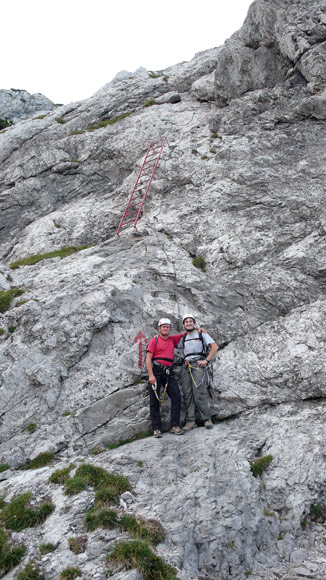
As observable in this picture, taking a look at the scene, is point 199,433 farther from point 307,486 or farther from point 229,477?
point 307,486

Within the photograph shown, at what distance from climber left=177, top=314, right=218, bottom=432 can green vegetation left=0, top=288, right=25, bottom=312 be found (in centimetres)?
666

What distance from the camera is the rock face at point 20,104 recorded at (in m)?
50.8

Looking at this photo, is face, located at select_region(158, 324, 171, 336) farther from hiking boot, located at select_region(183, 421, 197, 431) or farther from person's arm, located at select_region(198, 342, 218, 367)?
hiking boot, located at select_region(183, 421, 197, 431)

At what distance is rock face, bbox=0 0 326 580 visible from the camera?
876 cm

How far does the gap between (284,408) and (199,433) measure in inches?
99.2

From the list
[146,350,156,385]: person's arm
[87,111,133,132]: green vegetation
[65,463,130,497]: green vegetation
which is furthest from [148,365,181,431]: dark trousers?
[87,111,133,132]: green vegetation

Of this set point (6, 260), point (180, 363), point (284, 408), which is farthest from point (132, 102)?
point (284, 408)

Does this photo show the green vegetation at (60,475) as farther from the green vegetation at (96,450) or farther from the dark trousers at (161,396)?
the dark trousers at (161,396)

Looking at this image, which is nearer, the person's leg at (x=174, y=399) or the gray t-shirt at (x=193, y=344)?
the person's leg at (x=174, y=399)

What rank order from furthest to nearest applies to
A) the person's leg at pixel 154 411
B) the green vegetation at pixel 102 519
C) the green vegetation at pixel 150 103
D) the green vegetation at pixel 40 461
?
1. the green vegetation at pixel 150 103
2. the person's leg at pixel 154 411
3. the green vegetation at pixel 40 461
4. the green vegetation at pixel 102 519

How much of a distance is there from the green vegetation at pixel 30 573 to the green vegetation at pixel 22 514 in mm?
1072

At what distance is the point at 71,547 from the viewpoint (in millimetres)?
7664

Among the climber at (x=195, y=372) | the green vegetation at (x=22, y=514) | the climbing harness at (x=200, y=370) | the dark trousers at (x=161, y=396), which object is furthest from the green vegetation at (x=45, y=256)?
the green vegetation at (x=22, y=514)

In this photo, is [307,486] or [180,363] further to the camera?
[180,363]
